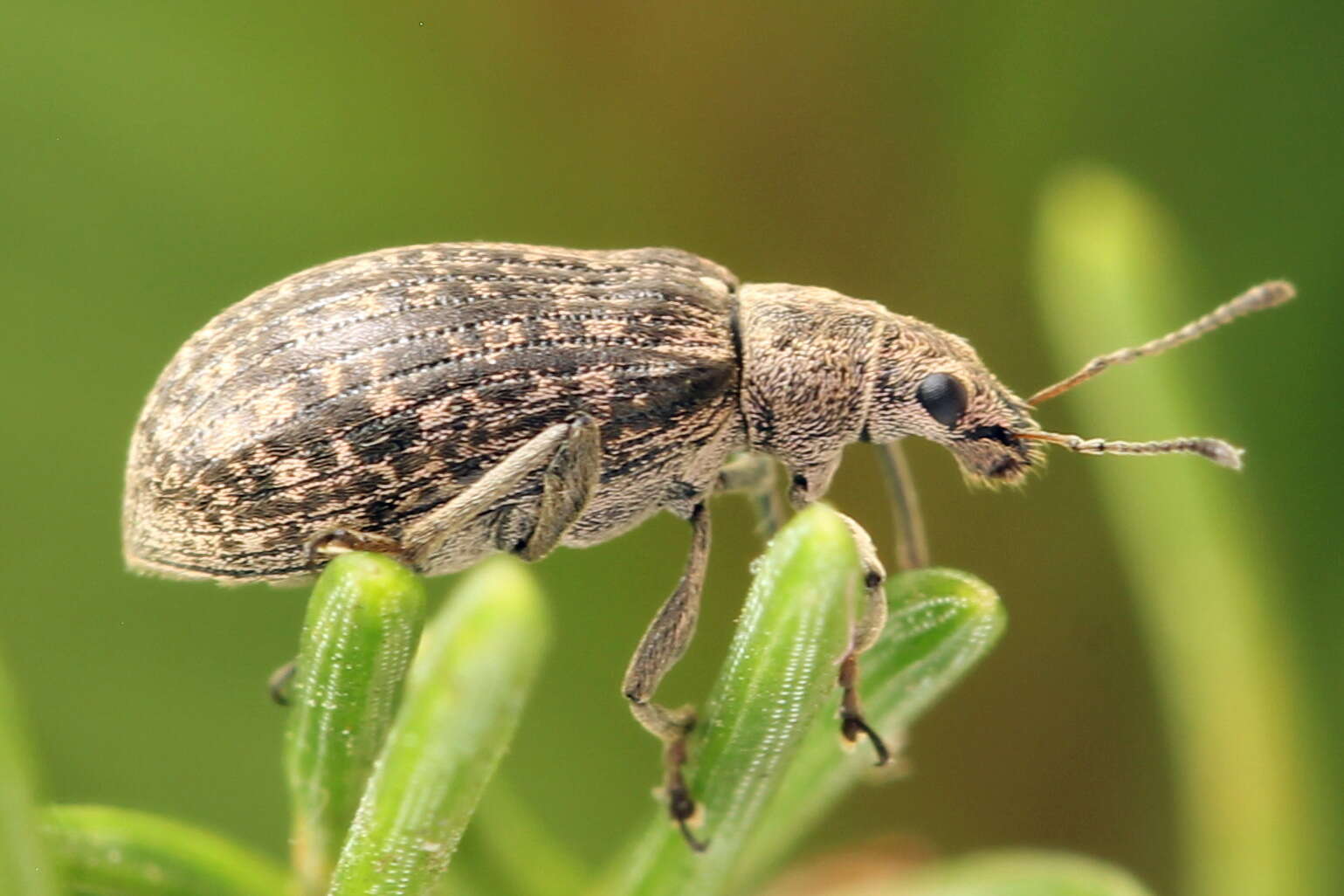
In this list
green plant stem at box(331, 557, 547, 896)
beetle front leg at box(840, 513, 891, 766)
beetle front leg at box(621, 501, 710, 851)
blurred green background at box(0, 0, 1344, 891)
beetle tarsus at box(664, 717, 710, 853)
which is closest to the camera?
green plant stem at box(331, 557, 547, 896)

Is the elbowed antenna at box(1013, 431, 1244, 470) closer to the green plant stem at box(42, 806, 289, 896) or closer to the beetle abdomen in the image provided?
the beetle abdomen

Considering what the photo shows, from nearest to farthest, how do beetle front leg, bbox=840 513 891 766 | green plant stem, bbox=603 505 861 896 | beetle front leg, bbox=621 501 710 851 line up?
green plant stem, bbox=603 505 861 896 < beetle front leg, bbox=840 513 891 766 < beetle front leg, bbox=621 501 710 851

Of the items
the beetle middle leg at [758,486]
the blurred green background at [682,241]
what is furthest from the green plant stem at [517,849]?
the beetle middle leg at [758,486]

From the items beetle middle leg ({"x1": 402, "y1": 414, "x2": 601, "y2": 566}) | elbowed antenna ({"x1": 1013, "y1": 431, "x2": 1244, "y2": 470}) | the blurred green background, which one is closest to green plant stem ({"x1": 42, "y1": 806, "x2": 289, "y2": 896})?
the blurred green background

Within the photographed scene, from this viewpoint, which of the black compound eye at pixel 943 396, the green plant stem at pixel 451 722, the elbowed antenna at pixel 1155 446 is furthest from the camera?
the black compound eye at pixel 943 396

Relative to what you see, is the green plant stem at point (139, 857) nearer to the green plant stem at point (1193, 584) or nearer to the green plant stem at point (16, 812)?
the green plant stem at point (16, 812)

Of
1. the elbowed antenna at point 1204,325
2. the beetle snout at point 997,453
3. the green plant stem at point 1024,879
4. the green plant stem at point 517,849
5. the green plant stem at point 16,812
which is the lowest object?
the green plant stem at point 1024,879

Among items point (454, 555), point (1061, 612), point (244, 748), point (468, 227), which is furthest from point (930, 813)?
point (468, 227)

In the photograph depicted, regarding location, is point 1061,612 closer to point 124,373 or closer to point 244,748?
point 244,748
